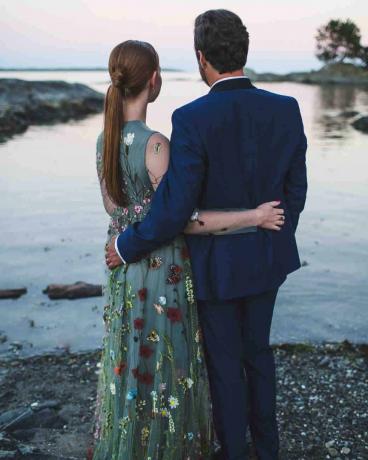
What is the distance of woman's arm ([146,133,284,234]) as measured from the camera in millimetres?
2590

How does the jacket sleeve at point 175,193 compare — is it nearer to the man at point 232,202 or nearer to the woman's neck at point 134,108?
the man at point 232,202

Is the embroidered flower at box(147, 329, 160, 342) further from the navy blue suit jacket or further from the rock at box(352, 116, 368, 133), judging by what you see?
the rock at box(352, 116, 368, 133)

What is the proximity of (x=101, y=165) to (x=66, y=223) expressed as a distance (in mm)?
7371

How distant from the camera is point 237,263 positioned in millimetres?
2631

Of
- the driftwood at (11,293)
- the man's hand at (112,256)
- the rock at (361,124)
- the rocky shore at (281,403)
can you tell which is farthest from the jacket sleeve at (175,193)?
the rock at (361,124)

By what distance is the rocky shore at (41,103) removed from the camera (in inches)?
1077

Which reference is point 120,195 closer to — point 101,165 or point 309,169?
point 101,165

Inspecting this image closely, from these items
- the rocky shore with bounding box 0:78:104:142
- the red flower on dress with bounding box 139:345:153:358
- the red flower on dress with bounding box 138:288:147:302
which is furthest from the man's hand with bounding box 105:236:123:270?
the rocky shore with bounding box 0:78:104:142

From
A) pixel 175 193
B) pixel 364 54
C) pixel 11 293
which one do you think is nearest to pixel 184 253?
pixel 175 193

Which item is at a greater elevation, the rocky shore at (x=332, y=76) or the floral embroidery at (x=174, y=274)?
the floral embroidery at (x=174, y=274)

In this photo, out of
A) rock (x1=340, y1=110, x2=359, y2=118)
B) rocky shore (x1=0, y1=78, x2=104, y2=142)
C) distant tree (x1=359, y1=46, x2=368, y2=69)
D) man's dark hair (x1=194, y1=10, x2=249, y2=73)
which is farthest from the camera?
distant tree (x1=359, y1=46, x2=368, y2=69)

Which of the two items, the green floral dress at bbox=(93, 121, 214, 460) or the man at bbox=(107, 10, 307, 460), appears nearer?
the man at bbox=(107, 10, 307, 460)

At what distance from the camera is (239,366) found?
9.36ft

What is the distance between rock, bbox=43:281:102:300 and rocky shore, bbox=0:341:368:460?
156 centimetres
